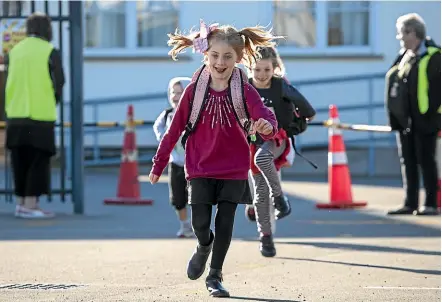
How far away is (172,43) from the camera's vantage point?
773cm

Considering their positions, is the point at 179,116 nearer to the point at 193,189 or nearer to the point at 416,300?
the point at 193,189

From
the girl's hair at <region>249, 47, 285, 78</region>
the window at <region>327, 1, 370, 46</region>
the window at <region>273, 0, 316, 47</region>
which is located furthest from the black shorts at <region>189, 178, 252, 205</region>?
the window at <region>327, 1, 370, 46</region>

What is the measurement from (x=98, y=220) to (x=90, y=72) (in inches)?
333

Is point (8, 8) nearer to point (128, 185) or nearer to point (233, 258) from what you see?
point (128, 185)

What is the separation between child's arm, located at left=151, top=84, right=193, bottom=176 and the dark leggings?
0.35 meters

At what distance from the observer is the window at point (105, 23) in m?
21.0

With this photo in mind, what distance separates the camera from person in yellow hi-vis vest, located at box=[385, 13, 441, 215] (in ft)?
40.7

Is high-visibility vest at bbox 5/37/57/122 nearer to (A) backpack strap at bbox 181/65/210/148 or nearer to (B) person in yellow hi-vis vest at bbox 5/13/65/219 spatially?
(B) person in yellow hi-vis vest at bbox 5/13/65/219

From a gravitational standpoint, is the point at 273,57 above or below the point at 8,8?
below

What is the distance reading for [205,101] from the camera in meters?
7.39

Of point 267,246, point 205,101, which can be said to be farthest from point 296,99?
point 205,101

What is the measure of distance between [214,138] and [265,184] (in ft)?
7.27

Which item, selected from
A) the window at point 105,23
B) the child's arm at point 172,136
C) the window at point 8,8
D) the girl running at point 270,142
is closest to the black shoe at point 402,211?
the girl running at point 270,142

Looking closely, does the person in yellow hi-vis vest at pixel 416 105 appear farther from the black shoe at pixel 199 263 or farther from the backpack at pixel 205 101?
the black shoe at pixel 199 263
